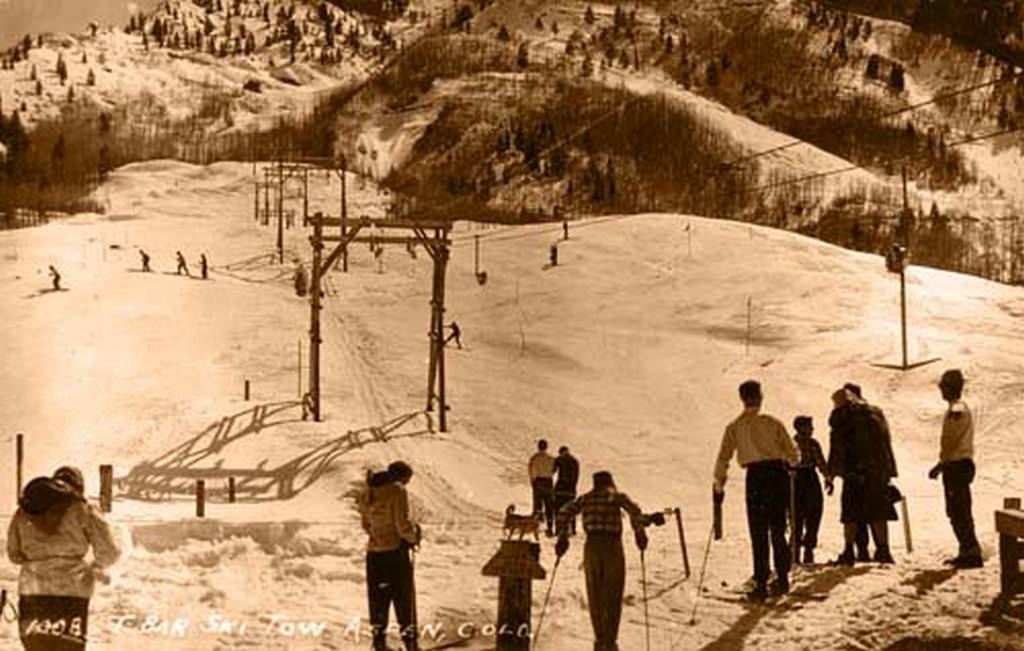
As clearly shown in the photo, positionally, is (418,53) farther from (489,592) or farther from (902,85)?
(489,592)

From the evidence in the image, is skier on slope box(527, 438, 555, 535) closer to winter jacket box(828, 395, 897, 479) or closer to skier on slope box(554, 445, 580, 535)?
skier on slope box(554, 445, 580, 535)

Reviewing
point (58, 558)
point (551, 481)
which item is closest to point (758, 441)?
point (58, 558)

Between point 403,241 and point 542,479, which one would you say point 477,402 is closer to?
point 403,241

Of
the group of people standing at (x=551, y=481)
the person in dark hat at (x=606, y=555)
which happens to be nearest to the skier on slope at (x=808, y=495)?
the person in dark hat at (x=606, y=555)

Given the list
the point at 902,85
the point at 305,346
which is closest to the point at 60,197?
the point at 305,346

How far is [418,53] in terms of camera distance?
15862 cm

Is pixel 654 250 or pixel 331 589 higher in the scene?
pixel 331 589

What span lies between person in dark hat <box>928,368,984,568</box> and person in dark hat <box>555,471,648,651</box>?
261 centimetres

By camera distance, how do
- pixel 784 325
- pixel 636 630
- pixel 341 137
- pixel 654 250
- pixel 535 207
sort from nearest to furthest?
pixel 636 630 → pixel 784 325 → pixel 654 250 → pixel 535 207 → pixel 341 137

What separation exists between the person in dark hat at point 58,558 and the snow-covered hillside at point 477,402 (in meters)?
2.86

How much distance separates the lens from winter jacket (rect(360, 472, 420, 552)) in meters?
10.1

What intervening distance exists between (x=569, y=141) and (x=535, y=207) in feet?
56.4

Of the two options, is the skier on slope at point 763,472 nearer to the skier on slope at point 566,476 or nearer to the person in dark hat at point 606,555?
the person in dark hat at point 606,555

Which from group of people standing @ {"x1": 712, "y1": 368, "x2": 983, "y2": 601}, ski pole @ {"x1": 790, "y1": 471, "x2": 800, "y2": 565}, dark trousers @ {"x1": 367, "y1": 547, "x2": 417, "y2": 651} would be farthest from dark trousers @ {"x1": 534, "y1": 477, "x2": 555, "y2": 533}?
dark trousers @ {"x1": 367, "y1": 547, "x2": 417, "y2": 651}
